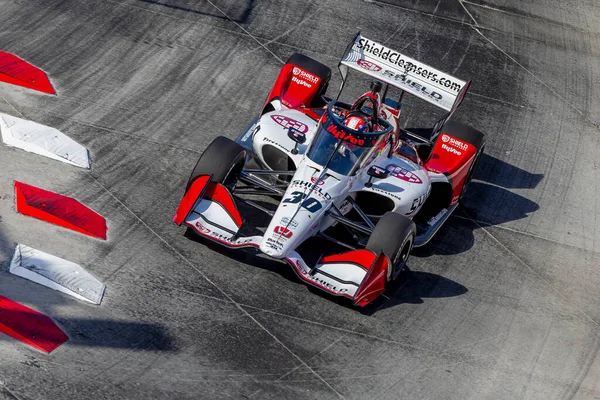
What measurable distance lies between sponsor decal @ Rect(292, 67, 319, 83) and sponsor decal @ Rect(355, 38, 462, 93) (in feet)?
2.69

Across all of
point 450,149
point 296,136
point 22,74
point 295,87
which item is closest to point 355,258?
point 296,136

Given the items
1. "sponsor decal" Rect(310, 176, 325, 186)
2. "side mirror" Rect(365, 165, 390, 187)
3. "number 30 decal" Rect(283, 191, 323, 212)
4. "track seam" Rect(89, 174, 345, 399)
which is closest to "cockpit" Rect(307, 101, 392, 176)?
"side mirror" Rect(365, 165, 390, 187)

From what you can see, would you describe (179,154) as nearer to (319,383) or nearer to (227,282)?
(227,282)

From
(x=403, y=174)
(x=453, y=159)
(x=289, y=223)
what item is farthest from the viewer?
(x=453, y=159)

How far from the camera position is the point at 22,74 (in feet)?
50.5

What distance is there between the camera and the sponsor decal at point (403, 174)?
43.7 ft

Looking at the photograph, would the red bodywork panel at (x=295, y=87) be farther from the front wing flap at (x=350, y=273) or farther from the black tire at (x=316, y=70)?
the front wing flap at (x=350, y=273)

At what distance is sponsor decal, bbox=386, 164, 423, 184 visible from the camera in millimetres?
13312

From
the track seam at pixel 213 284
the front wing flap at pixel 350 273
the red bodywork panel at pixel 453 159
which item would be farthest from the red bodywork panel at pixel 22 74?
the red bodywork panel at pixel 453 159

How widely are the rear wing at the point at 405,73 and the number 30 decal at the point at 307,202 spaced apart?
9.38 ft

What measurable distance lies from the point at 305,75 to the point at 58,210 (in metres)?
4.76

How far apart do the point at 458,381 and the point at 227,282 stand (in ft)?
9.73

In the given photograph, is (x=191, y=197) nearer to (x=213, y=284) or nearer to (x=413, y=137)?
(x=213, y=284)

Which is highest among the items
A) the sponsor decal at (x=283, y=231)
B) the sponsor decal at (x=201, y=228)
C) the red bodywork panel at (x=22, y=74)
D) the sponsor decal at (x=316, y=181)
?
the sponsor decal at (x=316, y=181)
